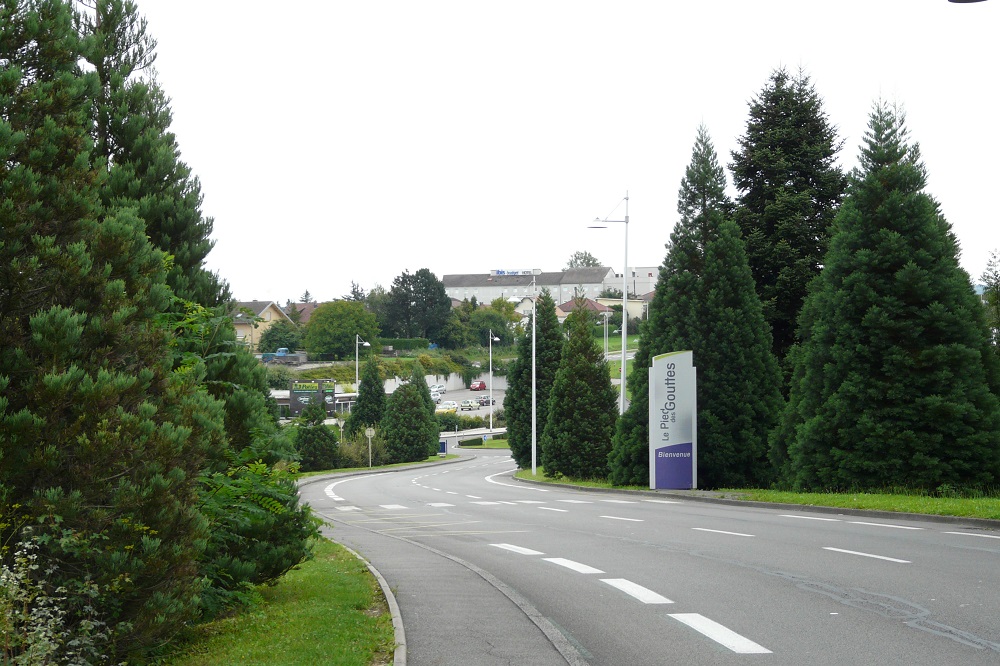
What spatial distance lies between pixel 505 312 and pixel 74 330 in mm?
144769

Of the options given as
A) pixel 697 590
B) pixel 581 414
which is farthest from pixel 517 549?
pixel 581 414

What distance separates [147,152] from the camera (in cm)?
1005

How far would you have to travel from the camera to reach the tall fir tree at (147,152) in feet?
32.7

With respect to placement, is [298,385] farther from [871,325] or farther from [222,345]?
[222,345]

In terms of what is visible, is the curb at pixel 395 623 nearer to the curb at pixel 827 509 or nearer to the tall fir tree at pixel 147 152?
the tall fir tree at pixel 147 152

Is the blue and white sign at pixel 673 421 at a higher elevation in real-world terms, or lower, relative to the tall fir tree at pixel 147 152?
lower

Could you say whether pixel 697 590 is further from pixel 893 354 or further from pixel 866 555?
pixel 893 354

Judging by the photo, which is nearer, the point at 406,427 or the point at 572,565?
the point at 572,565

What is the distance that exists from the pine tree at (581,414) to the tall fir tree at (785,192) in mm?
8055

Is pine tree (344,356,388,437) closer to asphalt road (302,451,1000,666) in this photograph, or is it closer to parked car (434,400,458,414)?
parked car (434,400,458,414)

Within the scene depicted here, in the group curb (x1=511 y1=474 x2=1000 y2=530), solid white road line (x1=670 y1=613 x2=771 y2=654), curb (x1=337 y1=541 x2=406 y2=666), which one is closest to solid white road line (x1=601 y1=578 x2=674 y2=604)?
solid white road line (x1=670 y1=613 x2=771 y2=654)

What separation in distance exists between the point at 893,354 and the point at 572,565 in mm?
15404

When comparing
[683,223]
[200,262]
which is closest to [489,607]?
[200,262]

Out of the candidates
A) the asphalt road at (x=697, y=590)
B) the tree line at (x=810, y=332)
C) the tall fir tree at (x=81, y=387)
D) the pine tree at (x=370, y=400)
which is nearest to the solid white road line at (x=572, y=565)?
the asphalt road at (x=697, y=590)
